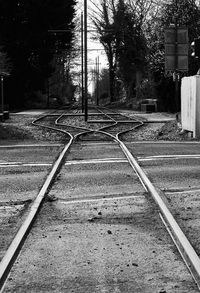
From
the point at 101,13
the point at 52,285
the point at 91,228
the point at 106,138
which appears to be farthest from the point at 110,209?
the point at 101,13

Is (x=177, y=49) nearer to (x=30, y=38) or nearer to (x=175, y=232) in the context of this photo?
(x=175, y=232)

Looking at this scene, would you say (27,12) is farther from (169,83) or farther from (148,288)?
(148,288)

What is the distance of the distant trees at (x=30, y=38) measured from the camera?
4997 centimetres

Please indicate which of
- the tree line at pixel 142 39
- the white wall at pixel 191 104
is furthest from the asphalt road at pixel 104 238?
the tree line at pixel 142 39

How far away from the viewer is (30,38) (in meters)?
50.9

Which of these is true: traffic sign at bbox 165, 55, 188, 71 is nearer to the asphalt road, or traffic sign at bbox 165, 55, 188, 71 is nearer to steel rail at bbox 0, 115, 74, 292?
the asphalt road

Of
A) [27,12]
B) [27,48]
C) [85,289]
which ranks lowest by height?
[85,289]

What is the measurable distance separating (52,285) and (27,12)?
48831mm

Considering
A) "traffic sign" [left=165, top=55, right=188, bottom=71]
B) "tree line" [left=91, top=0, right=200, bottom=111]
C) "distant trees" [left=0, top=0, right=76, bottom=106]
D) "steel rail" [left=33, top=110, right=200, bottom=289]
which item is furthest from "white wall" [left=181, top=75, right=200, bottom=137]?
"distant trees" [left=0, top=0, right=76, bottom=106]

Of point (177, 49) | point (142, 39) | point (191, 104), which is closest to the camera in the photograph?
point (191, 104)

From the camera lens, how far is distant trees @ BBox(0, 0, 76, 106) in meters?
50.0

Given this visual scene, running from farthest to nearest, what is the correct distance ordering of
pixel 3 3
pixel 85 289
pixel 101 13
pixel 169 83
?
pixel 101 13
pixel 3 3
pixel 169 83
pixel 85 289

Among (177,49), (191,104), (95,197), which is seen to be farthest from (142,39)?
(95,197)

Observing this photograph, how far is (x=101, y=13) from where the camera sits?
6219 cm
